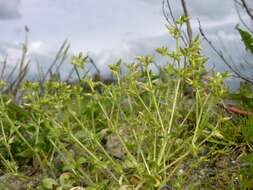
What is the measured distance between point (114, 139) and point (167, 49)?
853 mm

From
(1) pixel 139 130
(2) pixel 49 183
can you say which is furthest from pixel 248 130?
(2) pixel 49 183

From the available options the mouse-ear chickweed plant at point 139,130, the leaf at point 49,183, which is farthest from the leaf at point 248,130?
the leaf at point 49,183

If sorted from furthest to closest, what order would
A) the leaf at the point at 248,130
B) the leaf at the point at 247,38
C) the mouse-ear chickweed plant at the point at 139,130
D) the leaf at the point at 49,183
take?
the leaf at the point at 247,38 → the leaf at the point at 248,130 → the leaf at the point at 49,183 → the mouse-ear chickweed plant at the point at 139,130

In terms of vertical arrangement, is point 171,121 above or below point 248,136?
above

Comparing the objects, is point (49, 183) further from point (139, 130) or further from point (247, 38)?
point (247, 38)

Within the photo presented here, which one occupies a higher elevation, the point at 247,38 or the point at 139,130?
the point at 247,38

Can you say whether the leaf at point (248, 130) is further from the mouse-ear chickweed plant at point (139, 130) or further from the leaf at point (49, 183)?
the leaf at point (49, 183)

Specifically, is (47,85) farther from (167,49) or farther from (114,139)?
(114,139)

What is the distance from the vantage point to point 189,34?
3.66 metres

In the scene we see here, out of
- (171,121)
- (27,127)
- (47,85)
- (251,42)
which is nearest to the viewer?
(171,121)

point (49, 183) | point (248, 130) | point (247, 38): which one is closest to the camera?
point (49, 183)

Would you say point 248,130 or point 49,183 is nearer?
point 49,183

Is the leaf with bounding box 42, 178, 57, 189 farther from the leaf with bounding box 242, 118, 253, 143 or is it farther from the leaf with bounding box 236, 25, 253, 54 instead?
the leaf with bounding box 236, 25, 253, 54

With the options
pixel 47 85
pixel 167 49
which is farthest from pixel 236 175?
pixel 47 85
